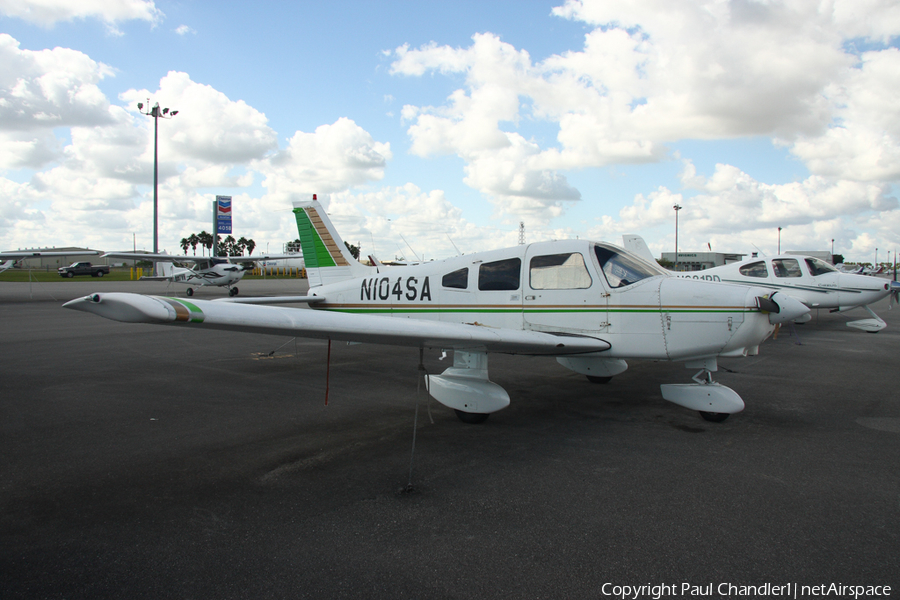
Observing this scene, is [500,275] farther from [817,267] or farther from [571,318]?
[817,267]

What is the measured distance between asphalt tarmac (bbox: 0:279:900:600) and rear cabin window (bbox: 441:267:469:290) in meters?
1.65

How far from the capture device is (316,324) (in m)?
3.63

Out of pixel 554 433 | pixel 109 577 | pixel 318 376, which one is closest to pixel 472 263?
pixel 554 433

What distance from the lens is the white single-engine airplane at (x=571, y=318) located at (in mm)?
4766

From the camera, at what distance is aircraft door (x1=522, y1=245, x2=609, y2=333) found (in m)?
5.70

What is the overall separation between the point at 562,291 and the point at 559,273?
0.23 meters

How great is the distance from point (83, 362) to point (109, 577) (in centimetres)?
801

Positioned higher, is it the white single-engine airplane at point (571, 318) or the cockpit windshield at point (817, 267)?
the cockpit windshield at point (817, 267)

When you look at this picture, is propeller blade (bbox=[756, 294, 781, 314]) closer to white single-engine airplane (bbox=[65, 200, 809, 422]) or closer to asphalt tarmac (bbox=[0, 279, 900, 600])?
white single-engine airplane (bbox=[65, 200, 809, 422])

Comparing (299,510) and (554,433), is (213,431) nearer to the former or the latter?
(299,510)

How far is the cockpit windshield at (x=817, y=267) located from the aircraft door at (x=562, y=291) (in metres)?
12.0

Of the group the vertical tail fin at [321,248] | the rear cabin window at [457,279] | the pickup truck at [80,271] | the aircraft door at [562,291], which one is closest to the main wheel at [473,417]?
the aircraft door at [562,291]

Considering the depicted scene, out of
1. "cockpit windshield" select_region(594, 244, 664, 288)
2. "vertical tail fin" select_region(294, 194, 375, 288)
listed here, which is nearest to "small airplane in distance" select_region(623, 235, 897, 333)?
"cockpit windshield" select_region(594, 244, 664, 288)

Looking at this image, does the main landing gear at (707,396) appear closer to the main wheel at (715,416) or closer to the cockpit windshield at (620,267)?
the main wheel at (715,416)
